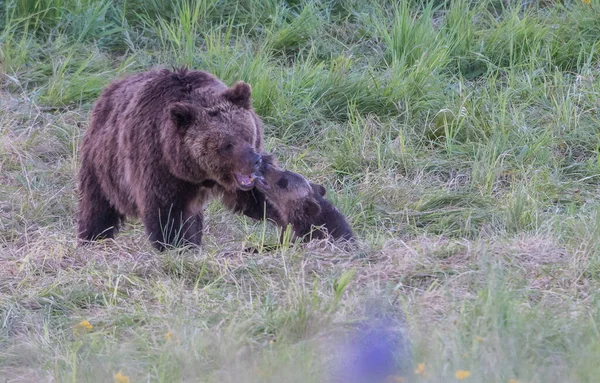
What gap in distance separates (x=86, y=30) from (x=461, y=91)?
350 cm

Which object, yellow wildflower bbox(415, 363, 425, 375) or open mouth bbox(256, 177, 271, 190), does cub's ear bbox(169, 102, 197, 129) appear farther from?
yellow wildflower bbox(415, 363, 425, 375)

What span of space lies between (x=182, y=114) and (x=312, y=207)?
101 cm

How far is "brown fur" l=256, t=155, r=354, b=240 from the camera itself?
6.35 meters

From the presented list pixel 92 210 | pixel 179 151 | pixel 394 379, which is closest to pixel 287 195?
pixel 179 151

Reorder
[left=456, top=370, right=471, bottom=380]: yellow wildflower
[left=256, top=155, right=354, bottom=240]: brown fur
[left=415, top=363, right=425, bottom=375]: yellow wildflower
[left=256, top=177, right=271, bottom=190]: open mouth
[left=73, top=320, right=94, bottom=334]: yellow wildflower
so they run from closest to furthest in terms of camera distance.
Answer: [left=456, top=370, right=471, bottom=380]: yellow wildflower
[left=415, top=363, right=425, bottom=375]: yellow wildflower
[left=73, top=320, right=94, bottom=334]: yellow wildflower
[left=256, top=177, right=271, bottom=190]: open mouth
[left=256, top=155, right=354, bottom=240]: brown fur

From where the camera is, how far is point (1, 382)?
4133mm

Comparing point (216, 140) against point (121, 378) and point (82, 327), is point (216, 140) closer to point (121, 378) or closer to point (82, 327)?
point (82, 327)

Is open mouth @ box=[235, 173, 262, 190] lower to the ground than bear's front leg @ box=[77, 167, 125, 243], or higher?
higher

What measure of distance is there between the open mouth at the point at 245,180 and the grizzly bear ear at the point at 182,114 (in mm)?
422

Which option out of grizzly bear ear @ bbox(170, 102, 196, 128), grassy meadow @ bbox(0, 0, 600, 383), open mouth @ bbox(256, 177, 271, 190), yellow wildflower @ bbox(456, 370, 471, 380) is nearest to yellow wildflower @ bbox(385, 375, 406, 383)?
grassy meadow @ bbox(0, 0, 600, 383)

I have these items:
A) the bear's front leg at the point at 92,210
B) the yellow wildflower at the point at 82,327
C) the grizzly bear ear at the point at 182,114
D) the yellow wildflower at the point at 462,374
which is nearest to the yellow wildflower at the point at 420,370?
the yellow wildflower at the point at 462,374

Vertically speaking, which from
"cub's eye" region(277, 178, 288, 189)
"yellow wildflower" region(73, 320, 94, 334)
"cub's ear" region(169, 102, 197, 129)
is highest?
"cub's ear" region(169, 102, 197, 129)

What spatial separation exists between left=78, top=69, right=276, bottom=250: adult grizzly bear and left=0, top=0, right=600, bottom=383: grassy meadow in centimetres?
26

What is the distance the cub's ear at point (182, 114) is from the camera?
5.97 m
